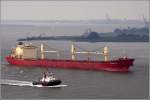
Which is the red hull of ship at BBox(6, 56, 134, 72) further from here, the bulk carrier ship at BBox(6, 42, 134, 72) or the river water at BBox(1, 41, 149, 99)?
the river water at BBox(1, 41, 149, 99)

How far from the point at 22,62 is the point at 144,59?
14.2 feet

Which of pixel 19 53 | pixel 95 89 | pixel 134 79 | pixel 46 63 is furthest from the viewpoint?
pixel 19 53

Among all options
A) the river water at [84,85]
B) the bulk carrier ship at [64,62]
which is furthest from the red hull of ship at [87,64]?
the river water at [84,85]

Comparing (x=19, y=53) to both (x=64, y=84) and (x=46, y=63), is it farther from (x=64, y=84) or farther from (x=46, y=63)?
(x=64, y=84)

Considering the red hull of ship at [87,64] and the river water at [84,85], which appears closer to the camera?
the river water at [84,85]

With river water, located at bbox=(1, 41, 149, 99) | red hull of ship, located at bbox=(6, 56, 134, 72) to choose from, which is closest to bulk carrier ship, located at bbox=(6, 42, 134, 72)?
red hull of ship, located at bbox=(6, 56, 134, 72)

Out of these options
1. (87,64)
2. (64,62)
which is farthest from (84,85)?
(64,62)

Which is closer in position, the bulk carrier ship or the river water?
the river water

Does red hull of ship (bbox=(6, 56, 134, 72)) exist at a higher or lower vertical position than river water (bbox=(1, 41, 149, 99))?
higher

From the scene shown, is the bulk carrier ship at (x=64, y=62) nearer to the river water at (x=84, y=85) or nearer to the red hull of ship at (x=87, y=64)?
the red hull of ship at (x=87, y=64)

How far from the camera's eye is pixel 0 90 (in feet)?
33.2

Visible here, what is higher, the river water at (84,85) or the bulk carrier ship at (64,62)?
the bulk carrier ship at (64,62)

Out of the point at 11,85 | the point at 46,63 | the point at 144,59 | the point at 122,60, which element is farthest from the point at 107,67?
the point at 11,85

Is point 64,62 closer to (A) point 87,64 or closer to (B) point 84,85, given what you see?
(A) point 87,64
